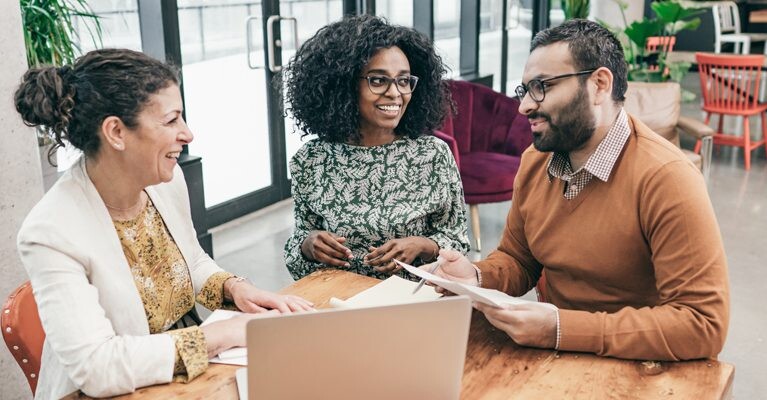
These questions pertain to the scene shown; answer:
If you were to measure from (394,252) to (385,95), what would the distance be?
1.54 feet

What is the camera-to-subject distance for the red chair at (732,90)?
20.6ft

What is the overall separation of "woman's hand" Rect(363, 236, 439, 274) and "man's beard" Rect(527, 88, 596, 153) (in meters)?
0.53

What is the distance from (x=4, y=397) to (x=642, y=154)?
224 centimetres

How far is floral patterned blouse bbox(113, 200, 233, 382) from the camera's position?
65.1 inches

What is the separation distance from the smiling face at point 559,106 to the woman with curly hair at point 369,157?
0.56 metres

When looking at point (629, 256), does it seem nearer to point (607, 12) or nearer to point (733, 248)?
point (733, 248)

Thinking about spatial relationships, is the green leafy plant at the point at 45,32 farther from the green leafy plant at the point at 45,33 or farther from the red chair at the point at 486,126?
the red chair at the point at 486,126

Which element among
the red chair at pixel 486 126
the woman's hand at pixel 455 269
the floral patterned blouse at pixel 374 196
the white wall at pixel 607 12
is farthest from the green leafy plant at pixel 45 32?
the white wall at pixel 607 12

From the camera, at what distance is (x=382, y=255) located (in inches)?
81.1

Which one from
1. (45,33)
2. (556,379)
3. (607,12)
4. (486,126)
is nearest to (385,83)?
(556,379)

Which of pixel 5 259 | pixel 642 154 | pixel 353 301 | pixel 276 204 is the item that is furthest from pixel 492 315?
pixel 276 204

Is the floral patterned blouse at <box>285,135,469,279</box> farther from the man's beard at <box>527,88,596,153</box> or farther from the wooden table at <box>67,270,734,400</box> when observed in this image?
→ the wooden table at <box>67,270,734,400</box>

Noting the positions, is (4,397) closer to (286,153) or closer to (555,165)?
(555,165)

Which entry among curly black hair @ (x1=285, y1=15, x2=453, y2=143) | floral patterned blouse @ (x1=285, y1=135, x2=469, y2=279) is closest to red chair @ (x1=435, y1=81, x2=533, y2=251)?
curly black hair @ (x1=285, y1=15, x2=453, y2=143)
